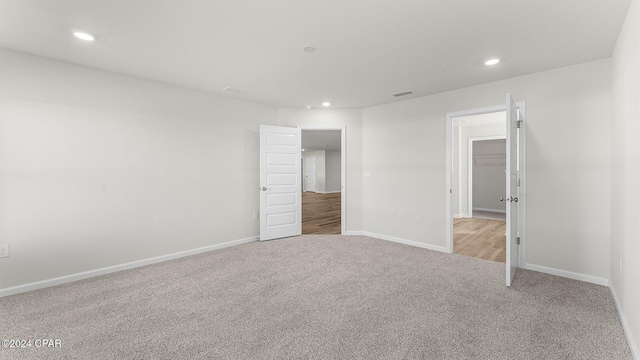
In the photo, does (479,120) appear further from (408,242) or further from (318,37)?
(318,37)

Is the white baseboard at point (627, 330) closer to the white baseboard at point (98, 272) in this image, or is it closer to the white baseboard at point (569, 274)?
the white baseboard at point (569, 274)

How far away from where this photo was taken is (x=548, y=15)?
2133 mm

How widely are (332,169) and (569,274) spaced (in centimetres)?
1192

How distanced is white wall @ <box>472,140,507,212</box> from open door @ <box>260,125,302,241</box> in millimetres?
6019

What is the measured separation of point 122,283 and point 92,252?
0.62 metres

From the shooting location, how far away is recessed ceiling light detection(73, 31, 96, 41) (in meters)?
2.42

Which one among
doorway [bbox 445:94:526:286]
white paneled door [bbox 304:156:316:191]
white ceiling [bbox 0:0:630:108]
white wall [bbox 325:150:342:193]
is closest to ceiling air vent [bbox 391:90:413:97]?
white ceiling [bbox 0:0:630:108]

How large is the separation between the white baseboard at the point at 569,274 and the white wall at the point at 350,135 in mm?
2647

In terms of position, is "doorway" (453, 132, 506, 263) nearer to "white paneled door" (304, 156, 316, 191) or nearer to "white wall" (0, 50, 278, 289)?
"white wall" (0, 50, 278, 289)

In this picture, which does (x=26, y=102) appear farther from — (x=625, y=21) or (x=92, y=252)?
(x=625, y=21)

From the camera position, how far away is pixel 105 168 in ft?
11.0

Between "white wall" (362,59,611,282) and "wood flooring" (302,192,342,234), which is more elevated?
"white wall" (362,59,611,282)

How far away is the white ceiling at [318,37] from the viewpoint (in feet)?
6.72

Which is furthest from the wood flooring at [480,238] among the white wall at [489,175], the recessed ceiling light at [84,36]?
the recessed ceiling light at [84,36]
